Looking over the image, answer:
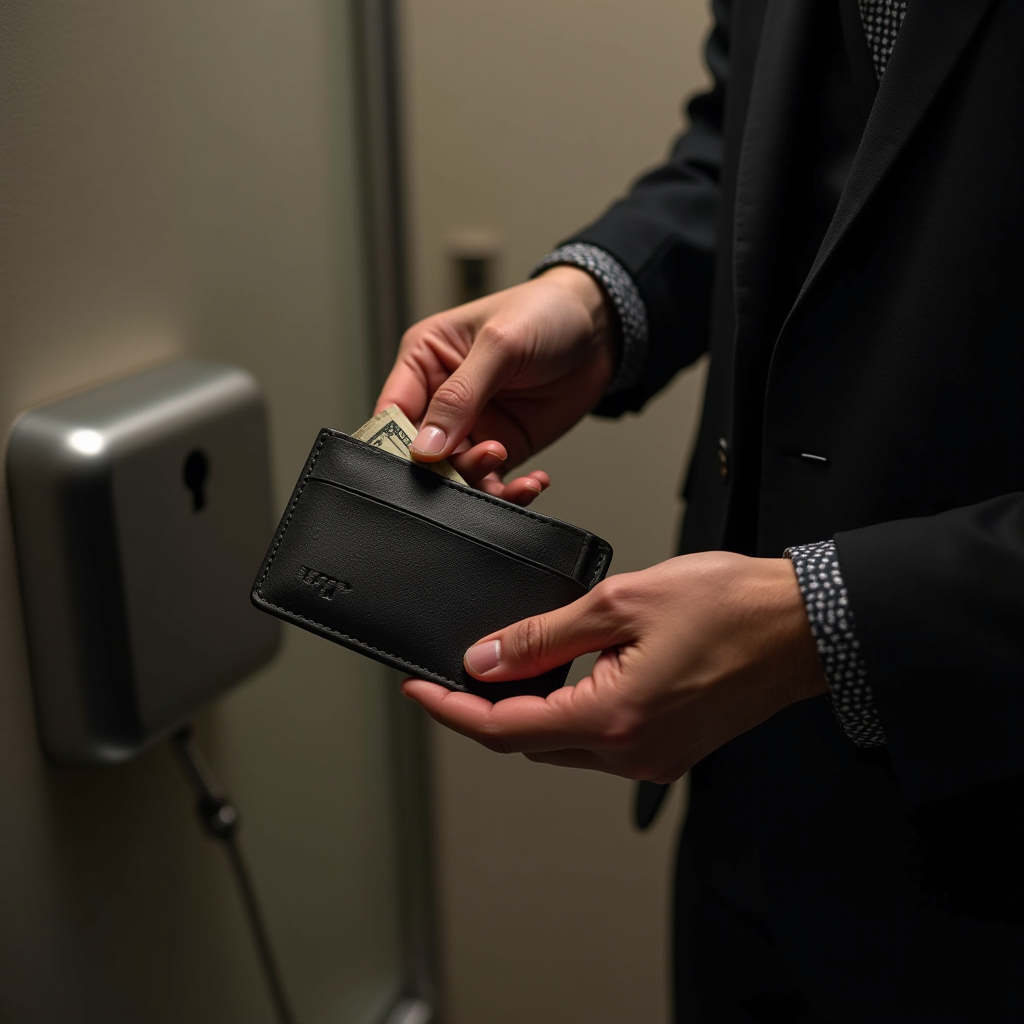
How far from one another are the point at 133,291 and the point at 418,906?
102cm

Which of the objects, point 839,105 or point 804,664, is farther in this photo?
point 839,105

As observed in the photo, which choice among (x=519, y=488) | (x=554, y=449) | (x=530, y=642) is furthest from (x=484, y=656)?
(x=554, y=449)

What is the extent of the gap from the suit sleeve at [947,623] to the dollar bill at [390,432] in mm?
261

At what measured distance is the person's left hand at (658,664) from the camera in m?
0.54

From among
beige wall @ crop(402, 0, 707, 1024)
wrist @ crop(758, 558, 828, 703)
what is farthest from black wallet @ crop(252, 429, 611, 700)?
beige wall @ crop(402, 0, 707, 1024)

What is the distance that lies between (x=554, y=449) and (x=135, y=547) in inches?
26.2

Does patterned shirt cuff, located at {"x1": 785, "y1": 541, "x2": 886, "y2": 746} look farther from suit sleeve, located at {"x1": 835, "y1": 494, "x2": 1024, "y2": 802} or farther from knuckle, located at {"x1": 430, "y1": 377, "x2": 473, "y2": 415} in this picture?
knuckle, located at {"x1": 430, "y1": 377, "x2": 473, "y2": 415}

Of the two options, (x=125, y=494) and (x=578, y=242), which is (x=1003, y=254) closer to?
(x=578, y=242)

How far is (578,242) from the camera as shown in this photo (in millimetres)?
843

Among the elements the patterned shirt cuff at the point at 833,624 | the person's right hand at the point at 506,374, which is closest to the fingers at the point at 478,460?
the person's right hand at the point at 506,374

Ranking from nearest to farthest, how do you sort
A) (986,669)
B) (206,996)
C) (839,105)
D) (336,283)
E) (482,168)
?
(986,669) < (839,105) < (206,996) < (336,283) < (482,168)

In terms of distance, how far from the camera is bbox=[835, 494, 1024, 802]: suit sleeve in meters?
0.54

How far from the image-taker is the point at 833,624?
1.80 ft

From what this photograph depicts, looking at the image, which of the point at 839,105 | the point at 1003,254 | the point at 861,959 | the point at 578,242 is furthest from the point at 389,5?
the point at 861,959
